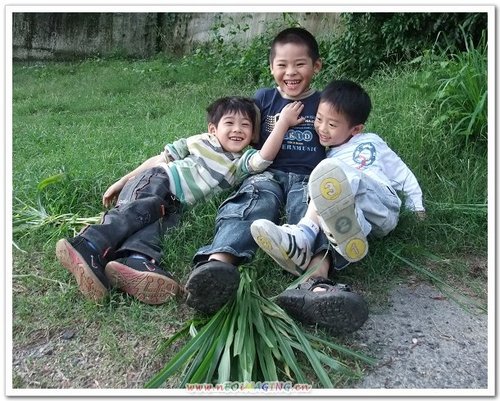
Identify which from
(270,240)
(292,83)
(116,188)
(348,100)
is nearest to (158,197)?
(116,188)

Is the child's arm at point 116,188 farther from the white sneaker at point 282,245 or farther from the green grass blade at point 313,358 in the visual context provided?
the green grass blade at point 313,358

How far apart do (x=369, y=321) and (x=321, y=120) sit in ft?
3.34

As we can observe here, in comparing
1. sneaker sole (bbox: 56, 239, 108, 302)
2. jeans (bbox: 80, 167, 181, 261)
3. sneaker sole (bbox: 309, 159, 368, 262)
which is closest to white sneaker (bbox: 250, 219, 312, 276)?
sneaker sole (bbox: 309, 159, 368, 262)

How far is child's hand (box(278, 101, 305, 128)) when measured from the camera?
271 cm

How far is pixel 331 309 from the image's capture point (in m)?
1.94

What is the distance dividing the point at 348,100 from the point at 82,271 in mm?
1411

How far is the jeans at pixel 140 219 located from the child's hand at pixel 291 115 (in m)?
0.63

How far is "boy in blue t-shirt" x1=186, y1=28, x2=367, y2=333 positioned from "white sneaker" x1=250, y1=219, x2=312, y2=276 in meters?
0.06

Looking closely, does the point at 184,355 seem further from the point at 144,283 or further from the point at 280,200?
the point at 280,200

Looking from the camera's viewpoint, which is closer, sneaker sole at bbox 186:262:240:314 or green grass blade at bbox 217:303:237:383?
green grass blade at bbox 217:303:237:383

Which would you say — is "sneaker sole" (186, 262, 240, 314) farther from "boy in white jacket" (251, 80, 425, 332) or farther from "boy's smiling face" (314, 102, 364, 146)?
"boy's smiling face" (314, 102, 364, 146)

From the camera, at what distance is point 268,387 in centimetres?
178

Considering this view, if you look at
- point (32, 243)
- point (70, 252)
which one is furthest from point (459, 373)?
point (32, 243)

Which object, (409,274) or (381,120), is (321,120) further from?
(381,120)
